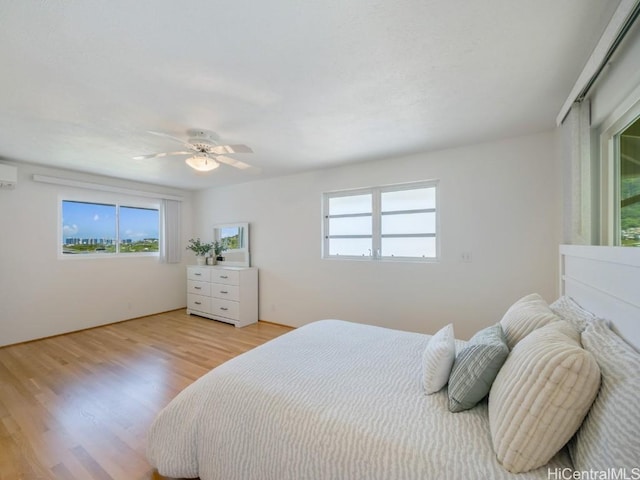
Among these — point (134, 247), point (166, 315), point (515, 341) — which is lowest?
point (166, 315)

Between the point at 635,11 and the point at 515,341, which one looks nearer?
the point at 635,11

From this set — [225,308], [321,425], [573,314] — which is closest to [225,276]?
[225,308]

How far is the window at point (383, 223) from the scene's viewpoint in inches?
127

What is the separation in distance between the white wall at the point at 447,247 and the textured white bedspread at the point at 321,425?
1575 mm

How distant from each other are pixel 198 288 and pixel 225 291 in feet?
2.45

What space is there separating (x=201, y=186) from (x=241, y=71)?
3756 millimetres

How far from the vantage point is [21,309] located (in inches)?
135

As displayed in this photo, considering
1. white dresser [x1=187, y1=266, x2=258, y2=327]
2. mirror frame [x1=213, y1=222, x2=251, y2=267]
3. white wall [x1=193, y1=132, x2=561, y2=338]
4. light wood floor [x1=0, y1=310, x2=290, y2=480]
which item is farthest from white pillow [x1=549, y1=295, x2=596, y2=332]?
mirror frame [x1=213, y1=222, x2=251, y2=267]

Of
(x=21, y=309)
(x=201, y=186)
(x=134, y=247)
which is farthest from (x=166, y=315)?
(x=201, y=186)

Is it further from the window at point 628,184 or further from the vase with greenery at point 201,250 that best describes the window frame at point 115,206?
the window at point 628,184

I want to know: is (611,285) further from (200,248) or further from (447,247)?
(200,248)

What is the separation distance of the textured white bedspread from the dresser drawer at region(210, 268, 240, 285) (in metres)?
2.64

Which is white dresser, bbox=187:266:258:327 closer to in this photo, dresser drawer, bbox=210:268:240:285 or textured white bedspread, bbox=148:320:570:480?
dresser drawer, bbox=210:268:240:285

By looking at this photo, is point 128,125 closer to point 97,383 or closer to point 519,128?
point 97,383
